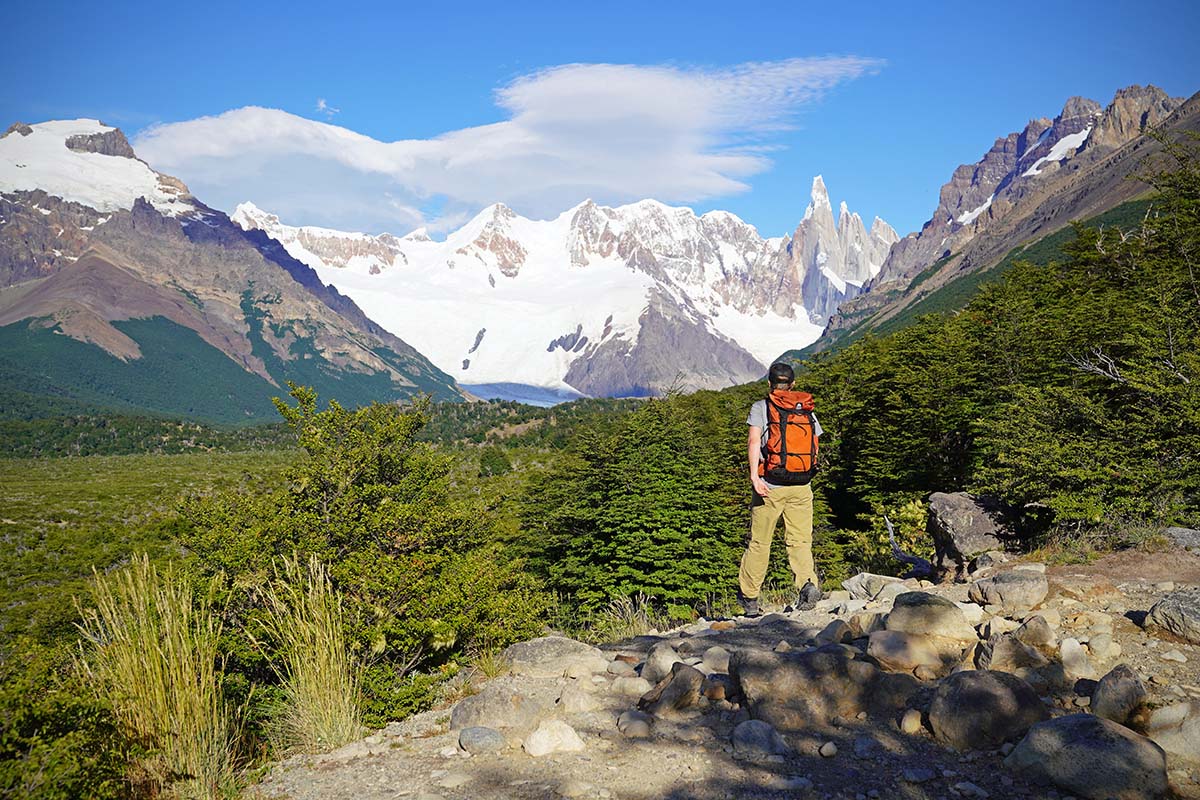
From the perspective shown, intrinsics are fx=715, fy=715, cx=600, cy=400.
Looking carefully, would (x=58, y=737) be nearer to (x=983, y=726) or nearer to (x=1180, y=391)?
(x=983, y=726)

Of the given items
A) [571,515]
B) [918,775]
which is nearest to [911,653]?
[918,775]

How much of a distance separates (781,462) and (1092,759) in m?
4.73

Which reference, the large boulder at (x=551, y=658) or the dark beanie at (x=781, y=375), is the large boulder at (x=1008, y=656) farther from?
the dark beanie at (x=781, y=375)

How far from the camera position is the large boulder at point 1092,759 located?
11.2 ft

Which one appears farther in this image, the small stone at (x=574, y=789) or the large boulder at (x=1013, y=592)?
the large boulder at (x=1013, y=592)

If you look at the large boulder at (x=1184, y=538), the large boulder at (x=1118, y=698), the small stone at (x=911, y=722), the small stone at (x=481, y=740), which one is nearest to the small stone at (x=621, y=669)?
the small stone at (x=481, y=740)

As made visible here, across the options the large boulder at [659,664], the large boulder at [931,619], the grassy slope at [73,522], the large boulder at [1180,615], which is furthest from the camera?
the grassy slope at [73,522]

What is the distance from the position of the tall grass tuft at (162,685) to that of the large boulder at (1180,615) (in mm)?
6653

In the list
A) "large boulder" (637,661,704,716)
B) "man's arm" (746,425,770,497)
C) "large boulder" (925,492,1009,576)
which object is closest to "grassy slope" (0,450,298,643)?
"man's arm" (746,425,770,497)

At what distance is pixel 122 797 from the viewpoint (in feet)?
12.7

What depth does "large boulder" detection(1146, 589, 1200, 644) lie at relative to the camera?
5242mm

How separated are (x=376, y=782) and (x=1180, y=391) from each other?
11689 mm

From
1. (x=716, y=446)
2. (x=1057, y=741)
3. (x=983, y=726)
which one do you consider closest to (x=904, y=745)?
(x=983, y=726)

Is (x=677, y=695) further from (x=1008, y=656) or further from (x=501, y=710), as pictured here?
(x=1008, y=656)
